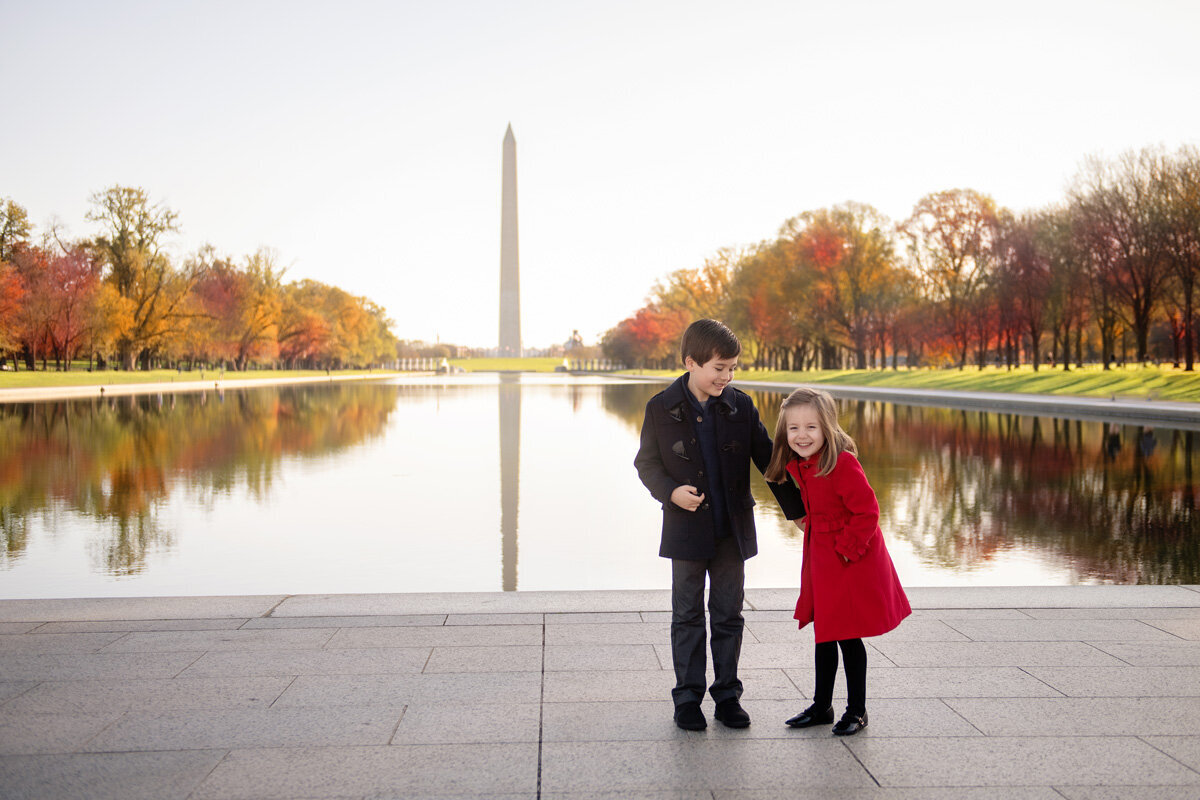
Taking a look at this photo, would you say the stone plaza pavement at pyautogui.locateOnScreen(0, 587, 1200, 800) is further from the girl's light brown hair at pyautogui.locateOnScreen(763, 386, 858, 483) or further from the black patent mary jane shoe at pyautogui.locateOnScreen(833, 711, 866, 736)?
the girl's light brown hair at pyautogui.locateOnScreen(763, 386, 858, 483)

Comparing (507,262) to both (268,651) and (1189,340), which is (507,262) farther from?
(268,651)

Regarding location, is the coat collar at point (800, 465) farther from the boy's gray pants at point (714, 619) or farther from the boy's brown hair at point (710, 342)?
the boy's brown hair at point (710, 342)

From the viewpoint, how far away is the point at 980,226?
161ft

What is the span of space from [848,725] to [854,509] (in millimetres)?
764

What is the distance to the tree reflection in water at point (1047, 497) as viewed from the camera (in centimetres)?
749

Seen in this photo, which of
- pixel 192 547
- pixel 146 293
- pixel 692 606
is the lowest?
pixel 192 547

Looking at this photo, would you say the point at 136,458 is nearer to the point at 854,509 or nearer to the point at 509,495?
the point at 509,495

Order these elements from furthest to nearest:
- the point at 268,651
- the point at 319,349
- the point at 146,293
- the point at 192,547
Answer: the point at 319,349 < the point at 146,293 < the point at 192,547 < the point at 268,651

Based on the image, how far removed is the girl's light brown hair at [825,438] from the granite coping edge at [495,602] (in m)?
1.67

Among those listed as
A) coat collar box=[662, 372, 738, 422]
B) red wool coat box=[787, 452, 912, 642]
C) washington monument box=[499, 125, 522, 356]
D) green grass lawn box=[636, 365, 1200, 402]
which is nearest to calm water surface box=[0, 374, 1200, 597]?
red wool coat box=[787, 452, 912, 642]

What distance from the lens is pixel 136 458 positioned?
1457 centimetres

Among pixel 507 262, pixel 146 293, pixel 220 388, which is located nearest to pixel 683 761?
pixel 220 388

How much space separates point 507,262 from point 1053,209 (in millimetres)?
42714

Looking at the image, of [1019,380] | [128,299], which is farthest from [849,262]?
[128,299]
